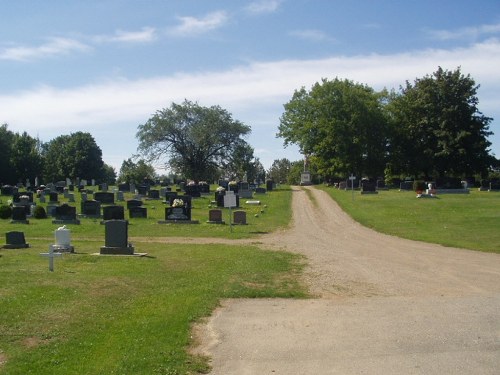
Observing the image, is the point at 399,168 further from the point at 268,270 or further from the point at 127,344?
the point at 127,344

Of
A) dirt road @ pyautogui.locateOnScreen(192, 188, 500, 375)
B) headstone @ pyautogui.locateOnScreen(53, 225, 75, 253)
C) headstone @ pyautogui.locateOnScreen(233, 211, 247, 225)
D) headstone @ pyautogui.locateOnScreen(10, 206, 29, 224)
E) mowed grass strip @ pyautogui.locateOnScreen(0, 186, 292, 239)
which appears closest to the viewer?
dirt road @ pyautogui.locateOnScreen(192, 188, 500, 375)

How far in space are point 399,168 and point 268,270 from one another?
5501 centimetres

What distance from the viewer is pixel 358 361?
7.72 meters

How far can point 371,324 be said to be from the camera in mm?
9711

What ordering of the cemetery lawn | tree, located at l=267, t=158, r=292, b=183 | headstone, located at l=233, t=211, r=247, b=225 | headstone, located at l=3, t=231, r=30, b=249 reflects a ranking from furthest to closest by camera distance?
tree, located at l=267, t=158, r=292, b=183, headstone, located at l=233, t=211, r=247, b=225, the cemetery lawn, headstone, located at l=3, t=231, r=30, b=249

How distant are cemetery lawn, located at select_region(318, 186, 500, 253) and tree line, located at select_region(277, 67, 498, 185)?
65.7 ft

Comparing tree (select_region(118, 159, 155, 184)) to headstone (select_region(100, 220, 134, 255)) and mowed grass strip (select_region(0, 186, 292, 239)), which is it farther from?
headstone (select_region(100, 220, 134, 255))

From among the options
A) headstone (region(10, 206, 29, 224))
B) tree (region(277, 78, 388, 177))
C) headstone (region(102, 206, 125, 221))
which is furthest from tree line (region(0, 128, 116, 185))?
headstone (region(102, 206, 125, 221))

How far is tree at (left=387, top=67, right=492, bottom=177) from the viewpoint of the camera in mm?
63669

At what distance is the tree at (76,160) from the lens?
89250 mm

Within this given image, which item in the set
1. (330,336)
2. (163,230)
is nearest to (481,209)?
(163,230)

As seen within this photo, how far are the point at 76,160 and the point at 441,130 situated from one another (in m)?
52.6

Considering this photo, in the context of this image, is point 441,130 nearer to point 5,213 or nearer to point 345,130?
point 345,130

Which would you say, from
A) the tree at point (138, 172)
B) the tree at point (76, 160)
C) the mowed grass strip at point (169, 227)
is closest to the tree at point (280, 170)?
the tree at point (76, 160)
